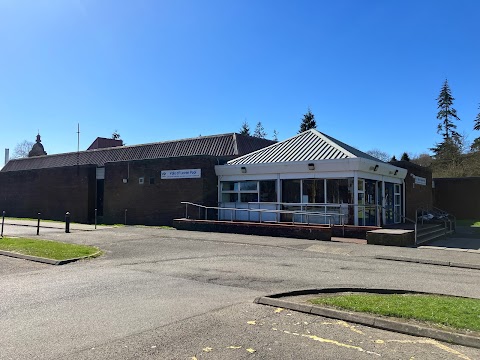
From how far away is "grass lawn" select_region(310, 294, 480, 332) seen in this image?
5535 millimetres

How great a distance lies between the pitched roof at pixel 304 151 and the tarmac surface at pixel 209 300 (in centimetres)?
668

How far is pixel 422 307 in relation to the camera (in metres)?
6.21

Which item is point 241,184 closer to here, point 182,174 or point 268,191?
point 268,191

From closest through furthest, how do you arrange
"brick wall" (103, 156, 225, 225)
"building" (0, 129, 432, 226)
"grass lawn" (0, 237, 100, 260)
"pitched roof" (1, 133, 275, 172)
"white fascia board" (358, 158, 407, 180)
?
"grass lawn" (0, 237, 100, 260) < "white fascia board" (358, 158, 407, 180) < "building" (0, 129, 432, 226) < "brick wall" (103, 156, 225, 225) < "pitched roof" (1, 133, 275, 172)

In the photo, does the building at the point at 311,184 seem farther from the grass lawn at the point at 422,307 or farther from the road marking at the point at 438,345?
the road marking at the point at 438,345

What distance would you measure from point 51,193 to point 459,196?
3457cm

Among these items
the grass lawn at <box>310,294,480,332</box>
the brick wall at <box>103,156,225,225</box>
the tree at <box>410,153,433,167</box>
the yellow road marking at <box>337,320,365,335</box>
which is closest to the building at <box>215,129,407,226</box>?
the brick wall at <box>103,156,225,225</box>

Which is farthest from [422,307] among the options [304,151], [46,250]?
[304,151]

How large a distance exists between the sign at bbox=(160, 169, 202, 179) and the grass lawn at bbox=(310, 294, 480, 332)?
1707cm

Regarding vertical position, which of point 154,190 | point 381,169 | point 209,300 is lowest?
point 209,300

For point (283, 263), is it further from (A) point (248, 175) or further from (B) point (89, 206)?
(B) point (89, 206)

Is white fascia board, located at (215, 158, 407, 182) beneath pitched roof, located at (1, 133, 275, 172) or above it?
beneath

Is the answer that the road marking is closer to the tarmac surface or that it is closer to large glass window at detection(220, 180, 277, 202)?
the tarmac surface

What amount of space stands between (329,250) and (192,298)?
7926mm
